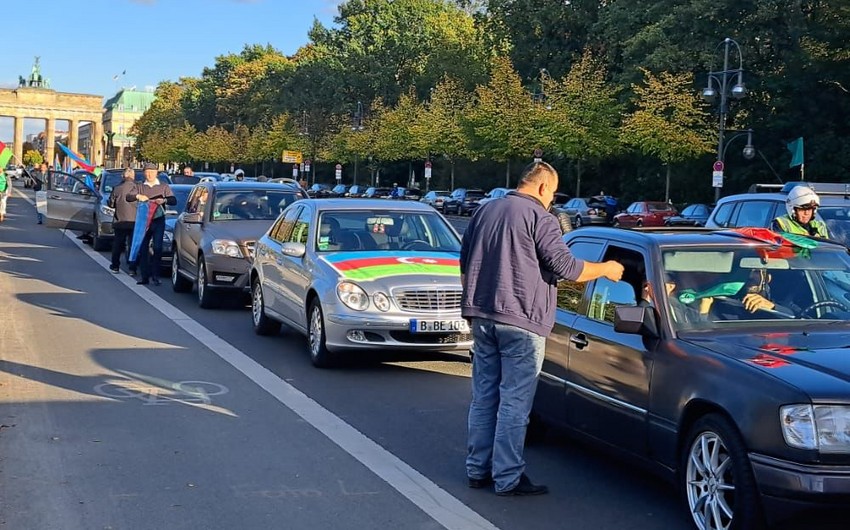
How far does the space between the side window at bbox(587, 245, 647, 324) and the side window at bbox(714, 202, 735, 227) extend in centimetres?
740

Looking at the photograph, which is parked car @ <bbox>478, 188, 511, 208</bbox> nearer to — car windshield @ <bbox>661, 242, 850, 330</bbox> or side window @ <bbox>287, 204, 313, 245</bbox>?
car windshield @ <bbox>661, 242, 850, 330</bbox>

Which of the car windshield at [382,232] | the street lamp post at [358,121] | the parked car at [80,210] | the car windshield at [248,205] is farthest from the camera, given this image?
the street lamp post at [358,121]

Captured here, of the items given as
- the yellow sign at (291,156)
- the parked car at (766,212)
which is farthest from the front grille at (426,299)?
the yellow sign at (291,156)

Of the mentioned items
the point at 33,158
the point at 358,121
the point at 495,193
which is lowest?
the point at 495,193

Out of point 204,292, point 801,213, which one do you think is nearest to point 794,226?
point 801,213

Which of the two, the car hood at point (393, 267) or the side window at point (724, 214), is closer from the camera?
the car hood at point (393, 267)

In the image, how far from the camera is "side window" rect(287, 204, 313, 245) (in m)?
11.0

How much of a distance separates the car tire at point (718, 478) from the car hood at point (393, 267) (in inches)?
187

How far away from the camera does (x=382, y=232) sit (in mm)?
10867

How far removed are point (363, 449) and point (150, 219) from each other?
36.7 ft

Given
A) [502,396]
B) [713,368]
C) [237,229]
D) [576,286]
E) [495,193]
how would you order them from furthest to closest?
[495,193] < [237,229] < [576,286] < [502,396] < [713,368]

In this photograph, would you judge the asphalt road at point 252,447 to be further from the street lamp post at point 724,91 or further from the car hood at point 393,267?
the street lamp post at point 724,91

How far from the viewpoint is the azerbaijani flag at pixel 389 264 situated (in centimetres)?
970

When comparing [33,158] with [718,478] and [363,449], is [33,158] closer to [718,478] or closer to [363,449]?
[363,449]
